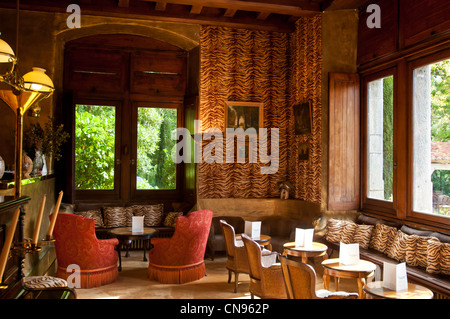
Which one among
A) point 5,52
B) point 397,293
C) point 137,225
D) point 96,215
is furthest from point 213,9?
point 397,293

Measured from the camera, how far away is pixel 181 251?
17.1 feet

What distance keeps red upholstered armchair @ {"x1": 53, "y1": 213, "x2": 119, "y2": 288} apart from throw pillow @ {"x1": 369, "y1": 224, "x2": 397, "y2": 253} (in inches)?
139

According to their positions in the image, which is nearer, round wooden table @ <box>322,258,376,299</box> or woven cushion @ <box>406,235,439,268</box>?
round wooden table @ <box>322,258,376,299</box>

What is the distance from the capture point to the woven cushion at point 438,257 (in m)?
3.95

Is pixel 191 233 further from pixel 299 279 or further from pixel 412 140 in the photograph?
pixel 412 140

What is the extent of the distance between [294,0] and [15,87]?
480cm

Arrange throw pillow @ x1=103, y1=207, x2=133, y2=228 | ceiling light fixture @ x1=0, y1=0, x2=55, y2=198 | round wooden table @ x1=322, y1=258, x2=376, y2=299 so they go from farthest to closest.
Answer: throw pillow @ x1=103, y1=207, x2=133, y2=228 < round wooden table @ x1=322, y1=258, x2=376, y2=299 < ceiling light fixture @ x1=0, y1=0, x2=55, y2=198

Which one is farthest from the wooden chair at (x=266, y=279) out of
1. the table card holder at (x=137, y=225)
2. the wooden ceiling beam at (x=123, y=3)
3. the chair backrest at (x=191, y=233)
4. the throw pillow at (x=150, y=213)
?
the wooden ceiling beam at (x=123, y=3)

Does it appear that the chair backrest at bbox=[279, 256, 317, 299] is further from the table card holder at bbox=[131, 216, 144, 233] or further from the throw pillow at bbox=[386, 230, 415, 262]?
the table card holder at bbox=[131, 216, 144, 233]

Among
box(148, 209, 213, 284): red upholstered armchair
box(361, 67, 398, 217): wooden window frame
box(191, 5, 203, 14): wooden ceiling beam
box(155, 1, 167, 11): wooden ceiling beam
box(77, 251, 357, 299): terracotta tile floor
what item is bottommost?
box(77, 251, 357, 299): terracotta tile floor

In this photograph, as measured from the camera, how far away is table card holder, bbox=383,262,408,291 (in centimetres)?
318

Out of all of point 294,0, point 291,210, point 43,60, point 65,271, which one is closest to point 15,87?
point 65,271

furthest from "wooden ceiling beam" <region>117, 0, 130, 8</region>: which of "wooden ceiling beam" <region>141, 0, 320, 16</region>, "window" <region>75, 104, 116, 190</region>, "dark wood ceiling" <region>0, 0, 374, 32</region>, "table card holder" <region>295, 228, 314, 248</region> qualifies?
"table card holder" <region>295, 228, 314, 248</region>

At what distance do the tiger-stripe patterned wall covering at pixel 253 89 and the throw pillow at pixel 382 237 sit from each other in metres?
1.76
